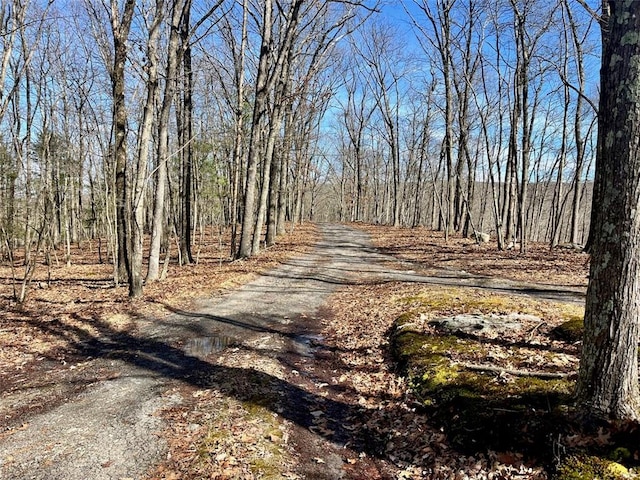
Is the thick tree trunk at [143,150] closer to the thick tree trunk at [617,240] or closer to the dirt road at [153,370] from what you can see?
the dirt road at [153,370]

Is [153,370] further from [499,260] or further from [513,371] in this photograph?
[499,260]

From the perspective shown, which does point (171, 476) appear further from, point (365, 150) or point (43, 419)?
point (365, 150)

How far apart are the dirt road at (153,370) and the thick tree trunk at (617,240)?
266cm

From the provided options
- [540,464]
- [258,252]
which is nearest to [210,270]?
[258,252]

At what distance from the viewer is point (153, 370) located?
20.5ft

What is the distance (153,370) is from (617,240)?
625 centimetres

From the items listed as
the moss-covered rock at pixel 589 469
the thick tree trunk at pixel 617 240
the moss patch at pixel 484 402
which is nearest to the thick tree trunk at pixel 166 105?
the moss patch at pixel 484 402

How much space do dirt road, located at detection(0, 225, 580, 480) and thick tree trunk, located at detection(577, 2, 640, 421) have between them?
2.66 m

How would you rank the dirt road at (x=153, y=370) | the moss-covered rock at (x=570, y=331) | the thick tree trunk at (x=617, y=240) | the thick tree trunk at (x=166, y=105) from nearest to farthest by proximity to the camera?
1. the thick tree trunk at (x=617, y=240)
2. the dirt road at (x=153, y=370)
3. the moss-covered rock at (x=570, y=331)
4. the thick tree trunk at (x=166, y=105)

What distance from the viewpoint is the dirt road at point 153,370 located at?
3963 mm

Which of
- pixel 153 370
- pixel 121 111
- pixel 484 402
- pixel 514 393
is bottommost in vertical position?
pixel 153 370

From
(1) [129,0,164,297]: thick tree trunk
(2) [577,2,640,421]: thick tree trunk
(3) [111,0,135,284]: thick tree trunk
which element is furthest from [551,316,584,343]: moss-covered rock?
(3) [111,0,135,284]: thick tree trunk

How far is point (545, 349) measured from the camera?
5891 mm

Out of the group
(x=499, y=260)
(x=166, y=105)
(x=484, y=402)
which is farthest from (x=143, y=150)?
(x=499, y=260)
